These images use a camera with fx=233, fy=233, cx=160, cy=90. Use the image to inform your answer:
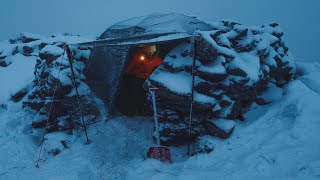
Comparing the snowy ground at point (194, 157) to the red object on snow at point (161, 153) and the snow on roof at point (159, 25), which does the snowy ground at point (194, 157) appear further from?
the snow on roof at point (159, 25)

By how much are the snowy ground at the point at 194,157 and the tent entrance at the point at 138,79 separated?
72cm

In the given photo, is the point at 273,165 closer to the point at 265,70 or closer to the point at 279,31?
the point at 265,70

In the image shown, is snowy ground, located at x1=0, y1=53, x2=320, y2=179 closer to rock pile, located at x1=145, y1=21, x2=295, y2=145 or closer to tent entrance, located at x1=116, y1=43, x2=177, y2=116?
rock pile, located at x1=145, y1=21, x2=295, y2=145

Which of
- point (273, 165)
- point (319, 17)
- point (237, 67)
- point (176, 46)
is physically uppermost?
point (176, 46)

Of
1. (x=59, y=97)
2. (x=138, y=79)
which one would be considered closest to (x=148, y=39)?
(x=138, y=79)

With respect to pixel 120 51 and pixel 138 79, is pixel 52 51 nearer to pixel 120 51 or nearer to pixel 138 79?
pixel 120 51

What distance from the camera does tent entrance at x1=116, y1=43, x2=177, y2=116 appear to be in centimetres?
1112

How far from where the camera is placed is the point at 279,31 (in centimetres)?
1205

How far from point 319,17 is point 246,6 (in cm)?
6863

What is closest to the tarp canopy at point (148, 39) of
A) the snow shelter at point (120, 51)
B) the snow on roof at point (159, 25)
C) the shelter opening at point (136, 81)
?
the snow shelter at point (120, 51)

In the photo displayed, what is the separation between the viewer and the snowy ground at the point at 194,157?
655 centimetres

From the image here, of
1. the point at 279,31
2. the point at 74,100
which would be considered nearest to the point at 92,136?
the point at 74,100

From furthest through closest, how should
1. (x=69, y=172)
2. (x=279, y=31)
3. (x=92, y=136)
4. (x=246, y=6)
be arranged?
(x=246, y=6), (x=279, y=31), (x=92, y=136), (x=69, y=172)

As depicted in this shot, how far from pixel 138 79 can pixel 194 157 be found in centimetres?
598
